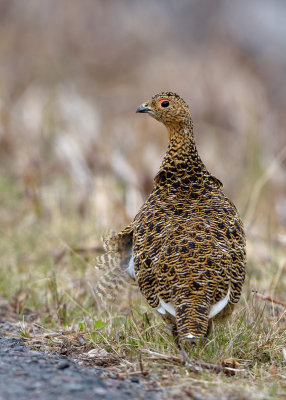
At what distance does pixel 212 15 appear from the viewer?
1884 cm

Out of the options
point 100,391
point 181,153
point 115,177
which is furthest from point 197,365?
point 115,177

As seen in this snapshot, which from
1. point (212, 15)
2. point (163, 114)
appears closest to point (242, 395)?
point (163, 114)

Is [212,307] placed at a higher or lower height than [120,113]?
lower

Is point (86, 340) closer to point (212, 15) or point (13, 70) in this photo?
point (13, 70)

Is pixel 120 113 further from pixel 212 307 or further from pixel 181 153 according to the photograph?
pixel 212 307

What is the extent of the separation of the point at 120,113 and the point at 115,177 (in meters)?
6.80

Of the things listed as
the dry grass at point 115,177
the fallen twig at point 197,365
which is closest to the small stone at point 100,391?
the dry grass at point 115,177

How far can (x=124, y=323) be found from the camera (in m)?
3.91

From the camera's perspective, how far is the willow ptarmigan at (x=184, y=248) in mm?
3344

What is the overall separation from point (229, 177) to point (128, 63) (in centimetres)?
885

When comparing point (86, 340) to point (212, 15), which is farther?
point (212, 15)

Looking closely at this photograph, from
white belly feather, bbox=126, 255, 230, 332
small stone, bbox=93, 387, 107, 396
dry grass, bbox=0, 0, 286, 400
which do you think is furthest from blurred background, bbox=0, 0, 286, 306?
small stone, bbox=93, 387, 107, 396

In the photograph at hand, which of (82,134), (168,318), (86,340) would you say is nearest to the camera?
(168,318)

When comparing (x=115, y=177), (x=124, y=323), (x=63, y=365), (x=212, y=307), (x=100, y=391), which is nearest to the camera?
(x=100, y=391)
